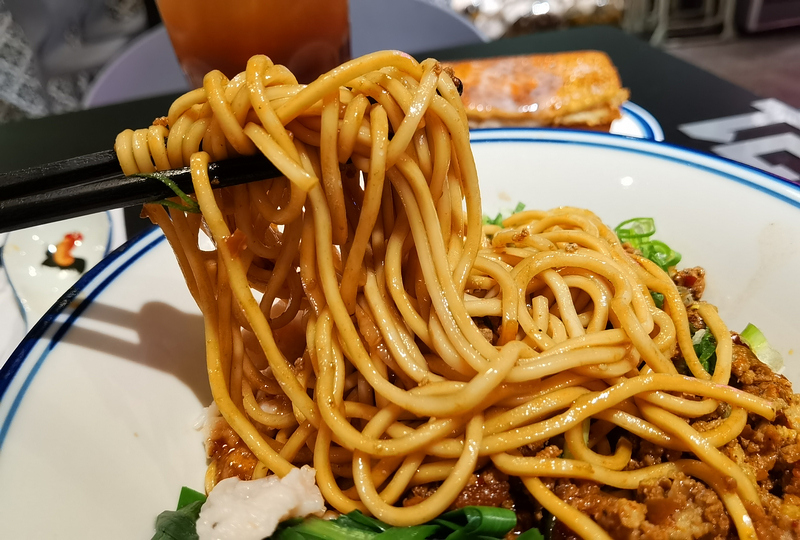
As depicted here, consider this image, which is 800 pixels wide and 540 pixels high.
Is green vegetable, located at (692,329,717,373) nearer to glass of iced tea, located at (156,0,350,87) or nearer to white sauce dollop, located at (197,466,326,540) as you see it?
white sauce dollop, located at (197,466,326,540)

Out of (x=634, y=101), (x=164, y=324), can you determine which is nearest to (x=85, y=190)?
(x=164, y=324)

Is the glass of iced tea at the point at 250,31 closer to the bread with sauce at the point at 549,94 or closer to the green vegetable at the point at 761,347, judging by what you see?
the bread with sauce at the point at 549,94

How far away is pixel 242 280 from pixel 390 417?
0.56 meters

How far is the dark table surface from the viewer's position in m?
3.81

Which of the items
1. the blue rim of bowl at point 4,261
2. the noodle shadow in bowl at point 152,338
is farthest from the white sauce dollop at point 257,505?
the blue rim of bowl at point 4,261

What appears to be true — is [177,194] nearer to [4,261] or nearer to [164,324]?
[164,324]

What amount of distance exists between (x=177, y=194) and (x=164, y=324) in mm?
720

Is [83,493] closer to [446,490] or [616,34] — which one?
[446,490]

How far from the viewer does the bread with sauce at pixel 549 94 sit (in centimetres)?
364

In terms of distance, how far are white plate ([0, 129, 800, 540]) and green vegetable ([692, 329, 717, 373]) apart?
29cm

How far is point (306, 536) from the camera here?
1.42m

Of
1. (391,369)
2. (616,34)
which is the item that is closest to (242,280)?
(391,369)

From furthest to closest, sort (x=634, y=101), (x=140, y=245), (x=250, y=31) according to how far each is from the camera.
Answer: (x=634, y=101), (x=250, y=31), (x=140, y=245)

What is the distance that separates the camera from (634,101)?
412 cm
